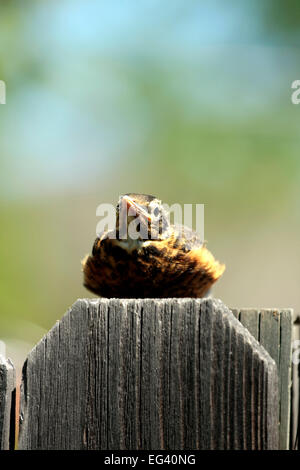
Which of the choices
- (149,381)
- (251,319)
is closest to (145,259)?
(251,319)

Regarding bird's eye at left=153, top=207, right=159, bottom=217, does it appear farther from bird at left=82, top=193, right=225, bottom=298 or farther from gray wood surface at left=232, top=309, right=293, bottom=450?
gray wood surface at left=232, top=309, right=293, bottom=450

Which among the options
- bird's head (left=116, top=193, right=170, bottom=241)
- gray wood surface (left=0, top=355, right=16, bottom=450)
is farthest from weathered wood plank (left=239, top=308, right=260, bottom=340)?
bird's head (left=116, top=193, right=170, bottom=241)

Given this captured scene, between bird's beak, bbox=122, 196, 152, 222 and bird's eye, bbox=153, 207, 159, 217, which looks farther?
bird's eye, bbox=153, 207, 159, 217

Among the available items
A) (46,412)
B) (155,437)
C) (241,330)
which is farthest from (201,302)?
(46,412)

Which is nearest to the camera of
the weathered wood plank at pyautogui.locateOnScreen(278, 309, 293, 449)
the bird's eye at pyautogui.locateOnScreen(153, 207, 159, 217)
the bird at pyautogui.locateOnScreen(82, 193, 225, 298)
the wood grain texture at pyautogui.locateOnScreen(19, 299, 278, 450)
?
the wood grain texture at pyautogui.locateOnScreen(19, 299, 278, 450)

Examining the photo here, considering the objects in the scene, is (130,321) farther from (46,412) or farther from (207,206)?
(207,206)

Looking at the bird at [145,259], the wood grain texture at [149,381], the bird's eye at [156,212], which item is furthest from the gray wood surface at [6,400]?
the bird's eye at [156,212]

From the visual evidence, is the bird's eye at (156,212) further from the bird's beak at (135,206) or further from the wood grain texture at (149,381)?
the wood grain texture at (149,381)
